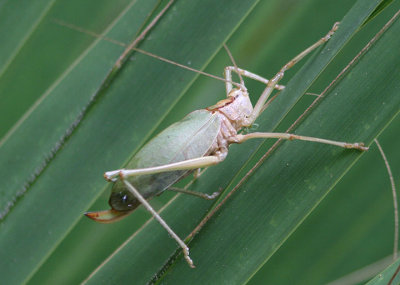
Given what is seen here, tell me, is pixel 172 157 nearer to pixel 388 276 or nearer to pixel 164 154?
pixel 164 154

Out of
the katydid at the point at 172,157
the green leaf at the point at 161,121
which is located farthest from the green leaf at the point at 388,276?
the katydid at the point at 172,157

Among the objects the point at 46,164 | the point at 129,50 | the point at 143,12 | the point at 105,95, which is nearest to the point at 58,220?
the point at 46,164

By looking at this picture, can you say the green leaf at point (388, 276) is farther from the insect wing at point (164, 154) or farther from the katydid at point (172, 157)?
the insect wing at point (164, 154)

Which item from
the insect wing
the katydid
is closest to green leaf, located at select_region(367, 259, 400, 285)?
the katydid

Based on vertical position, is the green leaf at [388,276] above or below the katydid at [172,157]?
below

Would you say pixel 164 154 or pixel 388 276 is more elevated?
pixel 164 154

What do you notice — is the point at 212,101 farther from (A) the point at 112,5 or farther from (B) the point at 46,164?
(B) the point at 46,164

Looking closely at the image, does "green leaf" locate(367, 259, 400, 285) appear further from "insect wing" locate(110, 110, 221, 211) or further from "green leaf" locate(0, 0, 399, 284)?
"insect wing" locate(110, 110, 221, 211)

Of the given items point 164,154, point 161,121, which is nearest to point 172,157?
point 164,154

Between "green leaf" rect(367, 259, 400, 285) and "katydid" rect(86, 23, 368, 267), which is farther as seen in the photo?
"katydid" rect(86, 23, 368, 267)

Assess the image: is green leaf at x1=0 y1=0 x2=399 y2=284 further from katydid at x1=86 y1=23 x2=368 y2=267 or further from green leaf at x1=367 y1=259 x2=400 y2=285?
green leaf at x1=367 y1=259 x2=400 y2=285

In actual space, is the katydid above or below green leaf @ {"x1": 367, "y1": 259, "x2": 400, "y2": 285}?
above
